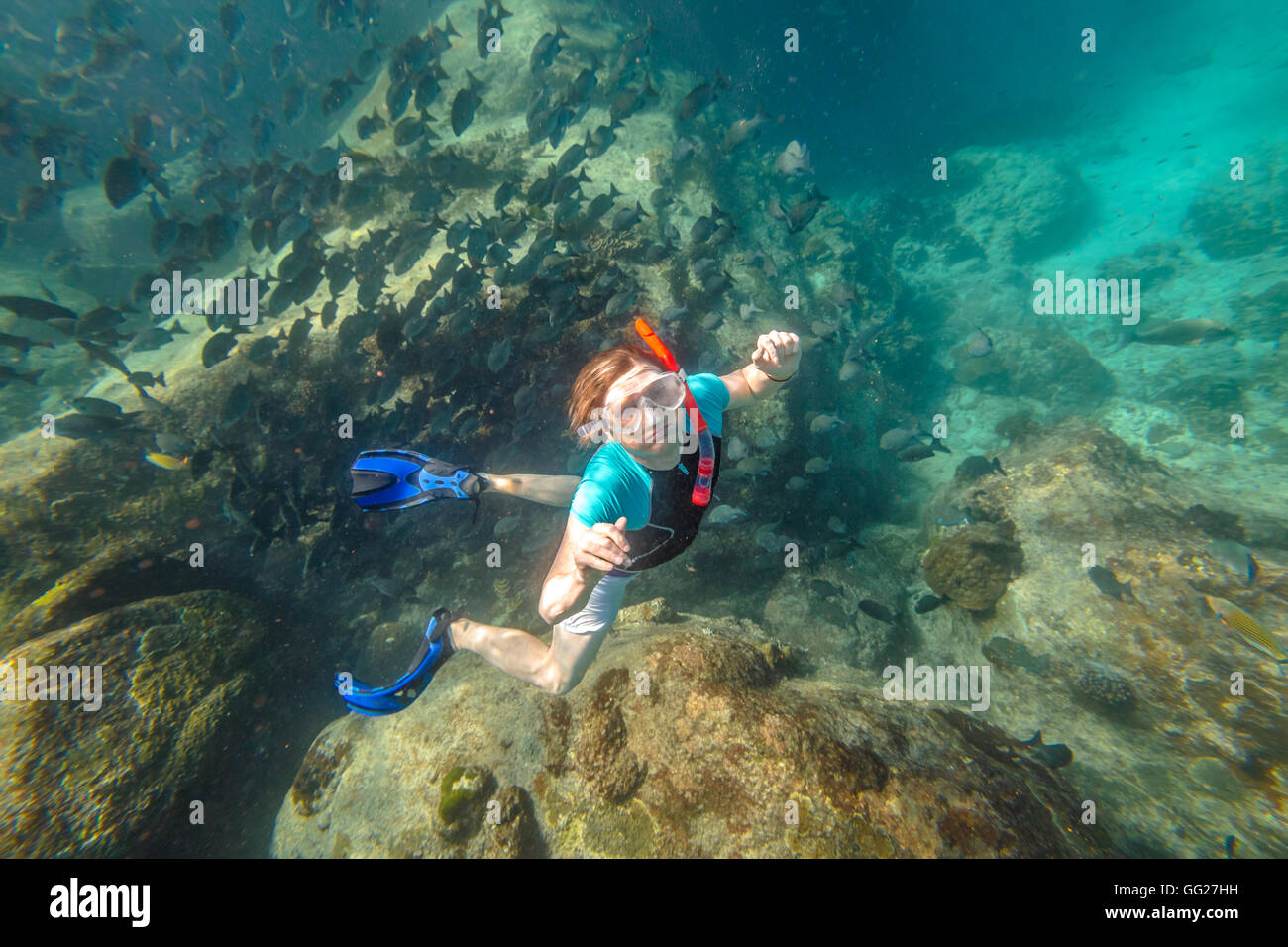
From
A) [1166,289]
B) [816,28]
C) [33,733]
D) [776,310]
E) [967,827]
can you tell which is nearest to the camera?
[967,827]

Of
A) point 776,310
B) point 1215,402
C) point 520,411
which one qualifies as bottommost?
point 520,411

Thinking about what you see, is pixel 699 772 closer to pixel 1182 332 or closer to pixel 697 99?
pixel 697 99

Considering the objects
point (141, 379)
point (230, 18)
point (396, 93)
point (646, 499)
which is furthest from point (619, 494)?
point (230, 18)

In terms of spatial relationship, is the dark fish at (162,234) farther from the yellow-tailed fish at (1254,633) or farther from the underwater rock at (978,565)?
the yellow-tailed fish at (1254,633)

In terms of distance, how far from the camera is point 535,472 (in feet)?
22.4

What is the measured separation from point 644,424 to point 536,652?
7.07 feet

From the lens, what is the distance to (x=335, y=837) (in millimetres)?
3893

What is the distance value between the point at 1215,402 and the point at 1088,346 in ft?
13.6

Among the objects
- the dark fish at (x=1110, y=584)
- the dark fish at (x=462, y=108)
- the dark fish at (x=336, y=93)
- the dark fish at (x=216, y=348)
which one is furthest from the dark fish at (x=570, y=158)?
the dark fish at (x=1110, y=584)

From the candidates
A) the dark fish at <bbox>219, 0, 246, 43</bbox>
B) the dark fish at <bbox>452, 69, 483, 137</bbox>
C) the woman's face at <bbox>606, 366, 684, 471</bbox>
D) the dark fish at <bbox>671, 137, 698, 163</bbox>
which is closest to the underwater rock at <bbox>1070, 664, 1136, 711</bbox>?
the woman's face at <bbox>606, 366, 684, 471</bbox>

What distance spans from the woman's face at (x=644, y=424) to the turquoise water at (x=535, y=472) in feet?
3.91
